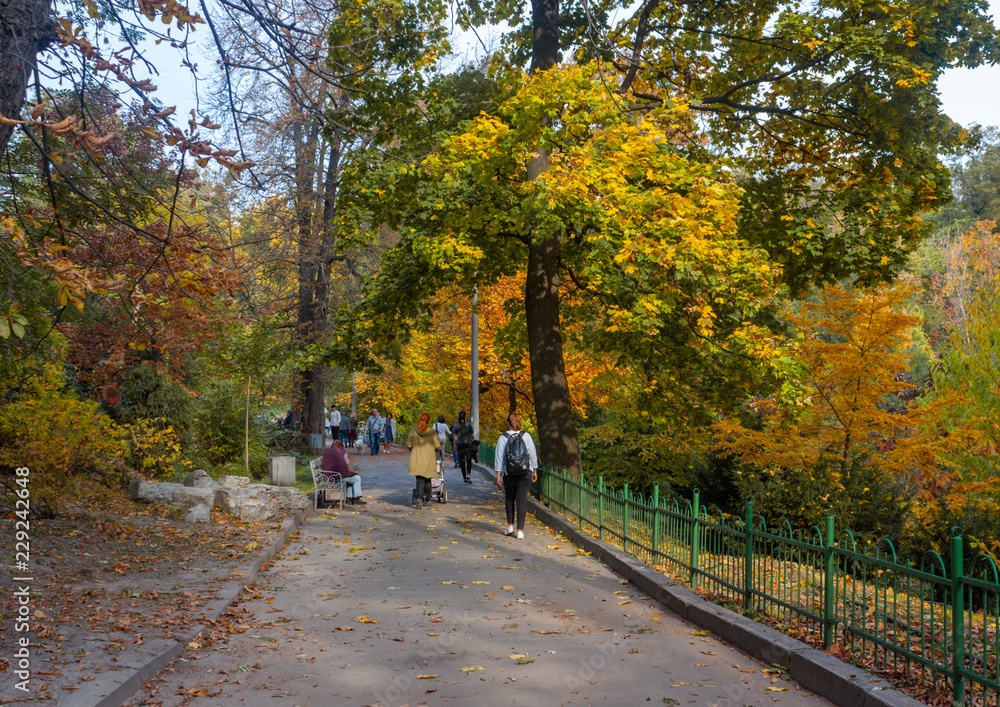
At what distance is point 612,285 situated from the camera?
15.3 m

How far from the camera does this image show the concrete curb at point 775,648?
503cm

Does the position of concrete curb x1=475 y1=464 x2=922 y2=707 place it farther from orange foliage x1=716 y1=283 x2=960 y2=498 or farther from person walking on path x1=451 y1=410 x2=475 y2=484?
person walking on path x1=451 y1=410 x2=475 y2=484

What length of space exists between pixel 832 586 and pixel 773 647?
65 centimetres

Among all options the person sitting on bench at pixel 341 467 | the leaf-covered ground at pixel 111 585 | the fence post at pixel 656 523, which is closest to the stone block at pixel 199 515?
the leaf-covered ground at pixel 111 585

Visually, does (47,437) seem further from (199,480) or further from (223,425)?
(223,425)

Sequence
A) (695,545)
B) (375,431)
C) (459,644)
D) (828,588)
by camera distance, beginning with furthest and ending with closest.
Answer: (375,431) → (695,545) → (459,644) → (828,588)

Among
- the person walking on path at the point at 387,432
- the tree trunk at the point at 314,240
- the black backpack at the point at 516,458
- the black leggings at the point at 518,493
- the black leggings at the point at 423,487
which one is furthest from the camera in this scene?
the person walking on path at the point at 387,432

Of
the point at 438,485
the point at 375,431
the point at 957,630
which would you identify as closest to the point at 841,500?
the point at 438,485

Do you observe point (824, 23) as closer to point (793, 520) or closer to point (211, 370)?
point (793, 520)

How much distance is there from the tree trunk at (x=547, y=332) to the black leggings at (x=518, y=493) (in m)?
3.61

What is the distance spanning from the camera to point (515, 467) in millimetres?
12477

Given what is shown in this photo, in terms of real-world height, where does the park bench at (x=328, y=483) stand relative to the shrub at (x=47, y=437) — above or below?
below

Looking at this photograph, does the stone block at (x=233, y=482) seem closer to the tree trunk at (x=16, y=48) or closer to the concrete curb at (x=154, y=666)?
the concrete curb at (x=154, y=666)

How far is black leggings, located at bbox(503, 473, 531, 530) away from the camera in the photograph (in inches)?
496
